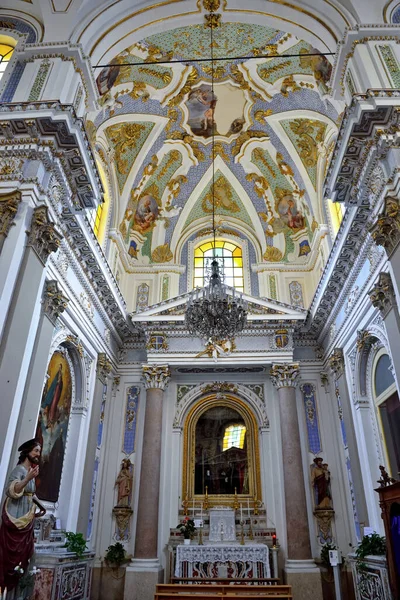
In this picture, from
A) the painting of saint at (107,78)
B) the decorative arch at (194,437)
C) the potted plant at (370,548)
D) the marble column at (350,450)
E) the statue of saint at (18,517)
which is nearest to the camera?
the statue of saint at (18,517)

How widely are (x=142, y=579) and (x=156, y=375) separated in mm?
4809

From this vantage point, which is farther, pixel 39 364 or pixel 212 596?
pixel 39 364

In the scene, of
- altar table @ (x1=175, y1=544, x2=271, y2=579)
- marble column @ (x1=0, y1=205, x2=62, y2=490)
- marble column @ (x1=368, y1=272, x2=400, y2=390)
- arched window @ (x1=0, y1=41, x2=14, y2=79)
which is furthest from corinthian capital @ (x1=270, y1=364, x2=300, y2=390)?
arched window @ (x1=0, y1=41, x2=14, y2=79)

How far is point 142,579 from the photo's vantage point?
1062 cm

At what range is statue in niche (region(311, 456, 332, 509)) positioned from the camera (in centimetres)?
1161

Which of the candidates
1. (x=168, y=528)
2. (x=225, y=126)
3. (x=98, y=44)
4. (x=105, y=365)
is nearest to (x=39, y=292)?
(x=105, y=365)

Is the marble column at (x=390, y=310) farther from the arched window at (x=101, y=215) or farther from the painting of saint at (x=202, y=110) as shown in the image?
the painting of saint at (x=202, y=110)

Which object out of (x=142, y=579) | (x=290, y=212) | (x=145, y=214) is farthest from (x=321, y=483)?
(x=145, y=214)

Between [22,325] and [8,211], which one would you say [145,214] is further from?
[22,325]

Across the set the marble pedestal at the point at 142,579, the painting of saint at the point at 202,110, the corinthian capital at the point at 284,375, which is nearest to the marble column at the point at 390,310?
the corinthian capital at the point at 284,375

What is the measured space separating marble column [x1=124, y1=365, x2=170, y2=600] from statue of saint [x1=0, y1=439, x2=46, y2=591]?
5.94 metres

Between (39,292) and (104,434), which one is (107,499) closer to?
(104,434)

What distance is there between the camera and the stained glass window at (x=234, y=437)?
512 inches

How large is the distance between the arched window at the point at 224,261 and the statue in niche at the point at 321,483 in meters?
5.83
